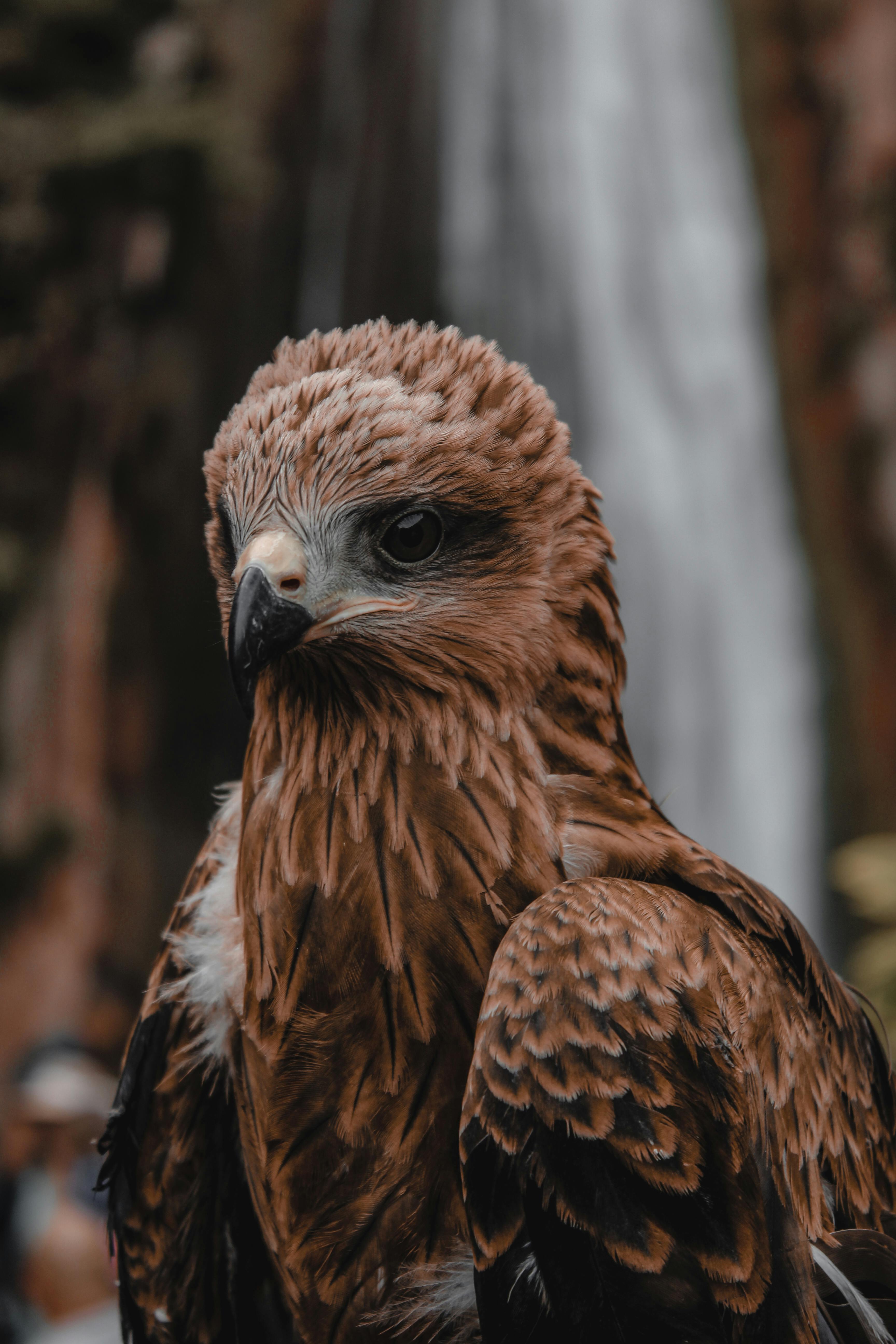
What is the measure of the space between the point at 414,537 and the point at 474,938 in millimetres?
653

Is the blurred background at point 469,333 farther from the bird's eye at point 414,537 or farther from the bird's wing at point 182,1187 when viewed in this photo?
the bird's eye at point 414,537

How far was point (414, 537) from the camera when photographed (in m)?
1.78

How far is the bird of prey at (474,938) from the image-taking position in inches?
64.0

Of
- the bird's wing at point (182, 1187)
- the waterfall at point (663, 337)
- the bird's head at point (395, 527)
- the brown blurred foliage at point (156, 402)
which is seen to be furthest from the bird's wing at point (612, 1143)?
the waterfall at point (663, 337)

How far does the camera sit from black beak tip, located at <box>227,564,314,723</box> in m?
1.68

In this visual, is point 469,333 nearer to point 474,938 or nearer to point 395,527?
point 395,527

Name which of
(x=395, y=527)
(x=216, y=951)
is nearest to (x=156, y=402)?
(x=216, y=951)

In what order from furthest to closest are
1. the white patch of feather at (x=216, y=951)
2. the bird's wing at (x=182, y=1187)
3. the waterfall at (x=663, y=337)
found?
the waterfall at (x=663, y=337) < the bird's wing at (x=182, y=1187) < the white patch of feather at (x=216, y=951)

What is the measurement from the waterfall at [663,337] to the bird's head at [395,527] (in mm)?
7403

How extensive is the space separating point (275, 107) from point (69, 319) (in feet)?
9.98

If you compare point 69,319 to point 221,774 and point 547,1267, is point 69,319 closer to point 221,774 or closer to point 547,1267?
point 221,774

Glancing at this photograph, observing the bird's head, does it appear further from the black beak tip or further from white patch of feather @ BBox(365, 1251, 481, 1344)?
white patch of feather @ BBox(365, 1251, 481, 1344)

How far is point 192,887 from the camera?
2258 mm

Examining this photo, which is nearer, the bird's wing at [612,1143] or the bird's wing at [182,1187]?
the bird's wing at [612,1143]
